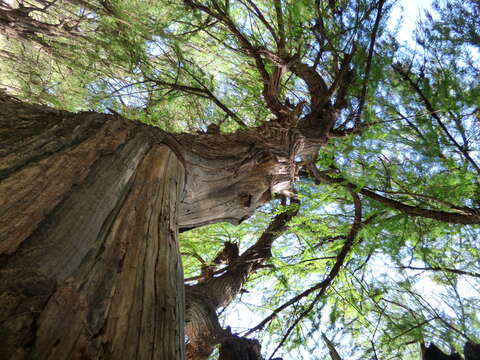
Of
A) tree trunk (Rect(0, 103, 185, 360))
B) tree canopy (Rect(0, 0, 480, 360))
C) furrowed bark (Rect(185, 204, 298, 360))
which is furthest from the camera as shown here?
tree canopy (Rect(0, 0, 480, 360))

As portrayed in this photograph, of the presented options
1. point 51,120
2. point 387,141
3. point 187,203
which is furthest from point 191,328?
point 387,141

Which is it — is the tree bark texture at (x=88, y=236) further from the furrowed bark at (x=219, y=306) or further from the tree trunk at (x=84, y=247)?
the furrowed bark at (x=219, y=306)

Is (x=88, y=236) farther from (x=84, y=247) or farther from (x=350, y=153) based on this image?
(x=350, y=153)

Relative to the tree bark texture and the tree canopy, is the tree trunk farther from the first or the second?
the tree canopy

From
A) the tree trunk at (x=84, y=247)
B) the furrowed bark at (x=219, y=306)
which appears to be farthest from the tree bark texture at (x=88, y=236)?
the furrowed bark at (x=219, y=306)

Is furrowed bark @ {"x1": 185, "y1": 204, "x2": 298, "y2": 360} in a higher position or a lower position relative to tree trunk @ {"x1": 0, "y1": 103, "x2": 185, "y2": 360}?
Answer: lower

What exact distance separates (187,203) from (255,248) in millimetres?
1559

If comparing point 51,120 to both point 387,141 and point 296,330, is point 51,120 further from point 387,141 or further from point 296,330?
point 296,330

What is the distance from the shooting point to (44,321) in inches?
25.8

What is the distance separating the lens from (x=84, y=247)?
902 millimetres

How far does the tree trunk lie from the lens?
675 mm

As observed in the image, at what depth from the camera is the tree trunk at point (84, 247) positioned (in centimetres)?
A: 68

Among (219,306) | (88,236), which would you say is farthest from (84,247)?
(219,306)

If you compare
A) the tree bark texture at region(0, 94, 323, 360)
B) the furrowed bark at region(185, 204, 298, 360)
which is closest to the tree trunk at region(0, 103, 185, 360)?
the tree bark texture at region(0, 94, 323, 360)
